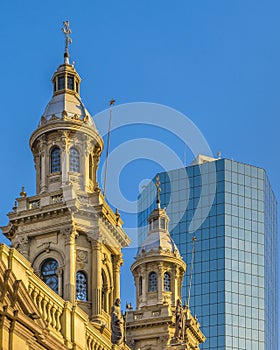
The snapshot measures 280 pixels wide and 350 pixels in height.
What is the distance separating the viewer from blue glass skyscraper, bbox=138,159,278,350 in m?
184

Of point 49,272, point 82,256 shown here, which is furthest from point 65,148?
point 49,272

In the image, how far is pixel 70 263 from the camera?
7831 cm

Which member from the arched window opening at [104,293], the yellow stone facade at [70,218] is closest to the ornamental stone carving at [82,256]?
the yellow stone facade at [70,218]

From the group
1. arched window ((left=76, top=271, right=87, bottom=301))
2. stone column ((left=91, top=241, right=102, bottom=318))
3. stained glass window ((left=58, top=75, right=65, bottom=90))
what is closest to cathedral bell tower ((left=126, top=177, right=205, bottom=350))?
stone column ((left=91, top=241, right=102, bottom=318))

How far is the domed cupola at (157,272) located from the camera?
101 m

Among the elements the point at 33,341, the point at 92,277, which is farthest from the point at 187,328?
the point at 33,341

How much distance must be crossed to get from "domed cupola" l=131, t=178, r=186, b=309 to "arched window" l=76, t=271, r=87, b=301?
67.0ft

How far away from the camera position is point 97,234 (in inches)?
3179

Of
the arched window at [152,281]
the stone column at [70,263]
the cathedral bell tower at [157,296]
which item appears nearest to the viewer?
the stone column at [70,263]

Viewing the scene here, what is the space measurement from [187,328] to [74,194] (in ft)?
77.0

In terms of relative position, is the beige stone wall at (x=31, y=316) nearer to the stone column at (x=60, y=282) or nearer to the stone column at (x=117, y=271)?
the stone column at (x=60, y=282)

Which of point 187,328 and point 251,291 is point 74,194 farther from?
point 251,291

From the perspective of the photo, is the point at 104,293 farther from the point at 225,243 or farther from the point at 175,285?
the point at 225,243

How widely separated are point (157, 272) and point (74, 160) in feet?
72.0
